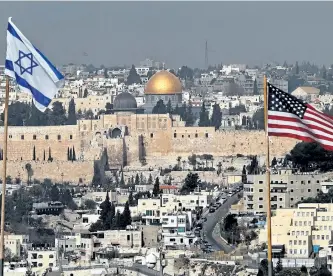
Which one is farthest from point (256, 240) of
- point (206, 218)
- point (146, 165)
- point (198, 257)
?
point (146, 165)

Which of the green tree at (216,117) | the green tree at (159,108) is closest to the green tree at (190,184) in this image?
the green tree at (216,117)

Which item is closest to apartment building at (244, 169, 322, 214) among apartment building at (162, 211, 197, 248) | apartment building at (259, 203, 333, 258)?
apartment building at (162, 211, 197, 248)

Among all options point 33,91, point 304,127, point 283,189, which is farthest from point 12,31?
point 283,189

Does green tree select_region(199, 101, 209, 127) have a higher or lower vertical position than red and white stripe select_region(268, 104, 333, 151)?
higher

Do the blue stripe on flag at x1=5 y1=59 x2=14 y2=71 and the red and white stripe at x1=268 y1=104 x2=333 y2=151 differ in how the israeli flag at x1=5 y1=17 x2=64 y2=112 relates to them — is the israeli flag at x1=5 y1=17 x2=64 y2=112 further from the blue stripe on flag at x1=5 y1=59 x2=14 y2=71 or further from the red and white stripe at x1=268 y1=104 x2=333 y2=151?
the red and white stripe at x1=268 y1=104 x2=333 y2=151

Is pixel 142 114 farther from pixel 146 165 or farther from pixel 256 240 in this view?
pixel 256 240

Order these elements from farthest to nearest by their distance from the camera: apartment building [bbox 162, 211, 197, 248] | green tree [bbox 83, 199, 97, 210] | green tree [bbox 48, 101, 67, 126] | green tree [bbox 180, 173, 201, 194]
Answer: green tree [bbox 48, 101, 67, 126]
green tree [bbox 83, 199, 97, 210]
green tree [bbox 180, 173, 201, 194]
apartment building [bbox 162, 211, 197, 248]
